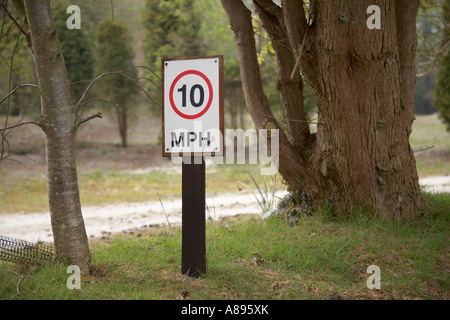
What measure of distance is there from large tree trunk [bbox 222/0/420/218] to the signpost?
5.61 feet

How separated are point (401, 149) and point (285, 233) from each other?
68.5 inches

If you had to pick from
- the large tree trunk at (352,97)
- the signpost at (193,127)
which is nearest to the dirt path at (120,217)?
the large tree trunk at (352,97)

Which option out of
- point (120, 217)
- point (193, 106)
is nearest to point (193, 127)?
point (193, 106)

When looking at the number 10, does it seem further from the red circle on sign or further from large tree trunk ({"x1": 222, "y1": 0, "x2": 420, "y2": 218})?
large tree trunk ({"x1": 222, "y1": 0, "x2": 420, "y2": 218})

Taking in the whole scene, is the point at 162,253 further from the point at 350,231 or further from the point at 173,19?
the point at 173,19

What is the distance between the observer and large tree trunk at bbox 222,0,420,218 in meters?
5.00

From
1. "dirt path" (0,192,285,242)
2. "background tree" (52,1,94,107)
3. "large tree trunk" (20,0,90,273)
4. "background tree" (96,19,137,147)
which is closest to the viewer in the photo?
"large tree trunk" (20,0,90,273)

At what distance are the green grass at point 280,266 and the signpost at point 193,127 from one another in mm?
392

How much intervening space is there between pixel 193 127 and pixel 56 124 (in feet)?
3.91

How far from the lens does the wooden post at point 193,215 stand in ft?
12.2

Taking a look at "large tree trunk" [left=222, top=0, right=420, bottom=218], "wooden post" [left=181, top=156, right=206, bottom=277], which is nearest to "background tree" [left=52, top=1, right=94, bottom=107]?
"large tree trunk" [left=222, top=0, right=420, bottom=218]

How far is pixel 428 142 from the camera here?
69.1 feet

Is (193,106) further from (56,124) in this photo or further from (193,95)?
(56,124)

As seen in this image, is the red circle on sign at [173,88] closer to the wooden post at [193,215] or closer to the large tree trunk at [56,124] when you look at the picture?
the wooden post at [193,215]
